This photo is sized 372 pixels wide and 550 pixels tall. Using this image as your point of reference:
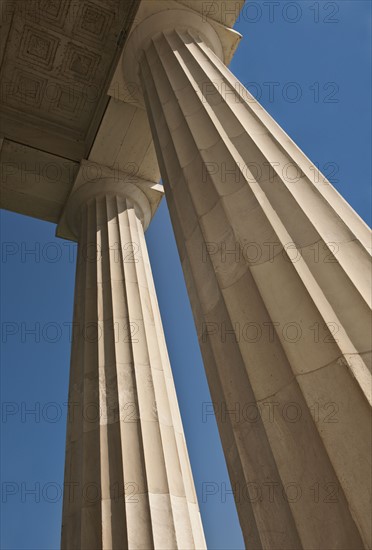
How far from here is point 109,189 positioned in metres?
45.9

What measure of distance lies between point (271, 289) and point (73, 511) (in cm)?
1845

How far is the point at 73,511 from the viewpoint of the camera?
23844 mm

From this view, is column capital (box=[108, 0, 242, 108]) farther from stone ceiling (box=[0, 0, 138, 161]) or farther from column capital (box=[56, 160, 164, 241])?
column capital (box=[56, 160, 164, 241])

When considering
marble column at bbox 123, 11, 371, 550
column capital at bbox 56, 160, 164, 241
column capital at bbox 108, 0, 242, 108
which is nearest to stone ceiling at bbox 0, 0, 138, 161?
column capital at bbox 108, 0, 242, 108

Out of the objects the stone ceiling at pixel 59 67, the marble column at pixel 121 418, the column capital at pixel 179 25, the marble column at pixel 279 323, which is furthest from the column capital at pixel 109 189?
the marble column at pixel 279 323

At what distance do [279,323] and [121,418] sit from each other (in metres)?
16.9

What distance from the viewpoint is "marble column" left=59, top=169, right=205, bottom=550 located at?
2178cm

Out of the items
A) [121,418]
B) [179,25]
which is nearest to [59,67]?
[179,25]

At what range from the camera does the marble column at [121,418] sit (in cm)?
2178

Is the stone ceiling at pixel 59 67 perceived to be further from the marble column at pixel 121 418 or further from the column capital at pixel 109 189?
the marble column at pixel 121 418

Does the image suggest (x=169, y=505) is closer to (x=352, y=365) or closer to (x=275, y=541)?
(x=275, y=541)

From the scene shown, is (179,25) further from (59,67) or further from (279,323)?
(279,323)

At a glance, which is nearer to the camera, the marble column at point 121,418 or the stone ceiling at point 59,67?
the marble column at point 121,418

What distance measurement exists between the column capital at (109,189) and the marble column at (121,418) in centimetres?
509
